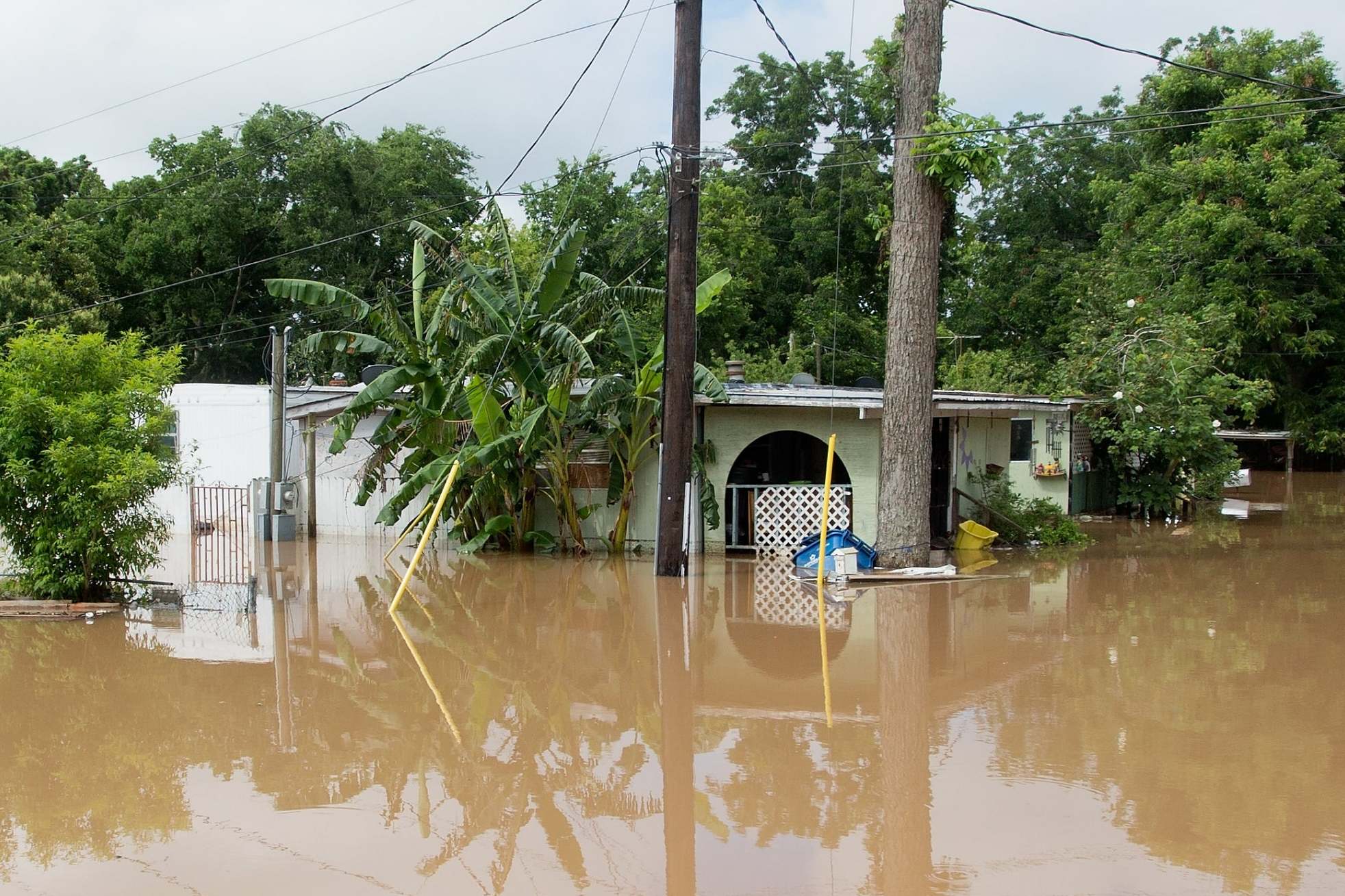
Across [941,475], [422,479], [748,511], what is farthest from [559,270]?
[941,475]

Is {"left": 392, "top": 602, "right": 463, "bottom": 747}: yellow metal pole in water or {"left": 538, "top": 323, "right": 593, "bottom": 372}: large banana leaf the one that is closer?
{"left": 392, "top": 602, "right": 463, "bottom": 747}: yellow metal pole in water

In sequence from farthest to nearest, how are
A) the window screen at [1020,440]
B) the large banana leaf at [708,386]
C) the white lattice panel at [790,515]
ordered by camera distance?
the window screen at [1020,440] → the white lattice panel at [790,515] → the large banana leaf at [708,386]

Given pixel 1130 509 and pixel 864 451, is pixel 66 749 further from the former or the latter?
pixel 1130 509

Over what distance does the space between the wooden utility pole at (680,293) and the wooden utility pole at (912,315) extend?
284cm

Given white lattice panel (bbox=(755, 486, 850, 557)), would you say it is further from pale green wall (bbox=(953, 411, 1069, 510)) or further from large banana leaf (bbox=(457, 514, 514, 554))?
large banana leaf (bbox=(457, 514, 514, 554))

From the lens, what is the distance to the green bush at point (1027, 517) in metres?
18.8

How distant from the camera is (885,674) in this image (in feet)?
32.9

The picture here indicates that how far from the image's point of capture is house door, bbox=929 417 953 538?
1911cm

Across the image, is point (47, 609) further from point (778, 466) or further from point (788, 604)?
point (778, 466)

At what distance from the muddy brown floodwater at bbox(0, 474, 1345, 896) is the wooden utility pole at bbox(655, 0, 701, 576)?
1.20 m

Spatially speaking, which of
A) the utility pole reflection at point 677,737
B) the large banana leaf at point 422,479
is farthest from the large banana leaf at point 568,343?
the utility pole reflection at point 677,737

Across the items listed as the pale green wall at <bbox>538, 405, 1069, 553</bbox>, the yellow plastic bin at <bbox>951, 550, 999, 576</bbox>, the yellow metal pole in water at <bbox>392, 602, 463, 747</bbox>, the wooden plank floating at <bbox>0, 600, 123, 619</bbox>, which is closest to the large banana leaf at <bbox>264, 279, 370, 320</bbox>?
the pale green wall at <bbox>538, 405, 1069, 553</bbox>

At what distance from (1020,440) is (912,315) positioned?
6.06 meters

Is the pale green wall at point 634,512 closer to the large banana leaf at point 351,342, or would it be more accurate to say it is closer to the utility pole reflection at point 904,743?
the large banana leaf at point 351,342
